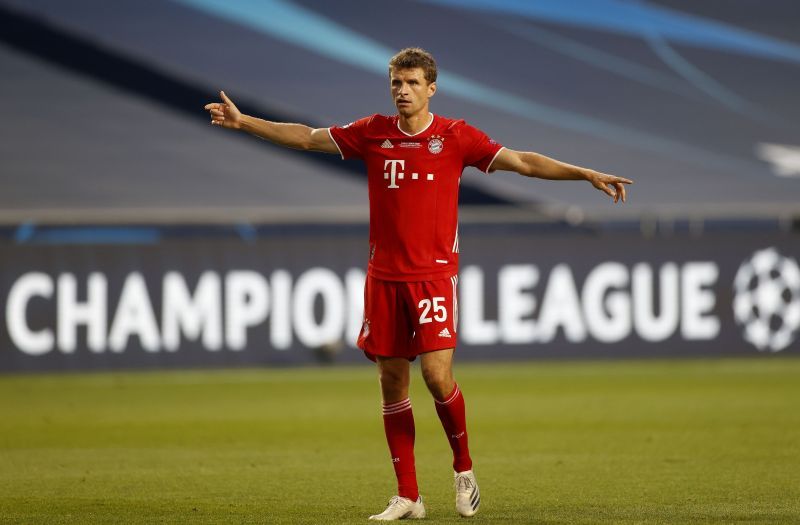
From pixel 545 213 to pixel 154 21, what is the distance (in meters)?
6.37

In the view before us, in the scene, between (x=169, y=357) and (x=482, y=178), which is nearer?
(x=169, y=357)

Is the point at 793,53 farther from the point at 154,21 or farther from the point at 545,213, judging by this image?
the point at 154,21

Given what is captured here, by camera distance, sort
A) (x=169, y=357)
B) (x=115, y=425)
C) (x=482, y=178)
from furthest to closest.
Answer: (x=482, y=178)
(x=169, y=357)
(x=115, y=425)

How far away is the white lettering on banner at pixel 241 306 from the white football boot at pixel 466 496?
10.3 metres

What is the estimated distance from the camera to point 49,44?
66.4 ft

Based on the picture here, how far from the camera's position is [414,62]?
6.63 metres

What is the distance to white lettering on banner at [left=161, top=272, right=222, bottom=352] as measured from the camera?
1667cm

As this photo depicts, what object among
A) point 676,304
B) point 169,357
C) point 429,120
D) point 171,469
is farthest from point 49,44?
point 429,120

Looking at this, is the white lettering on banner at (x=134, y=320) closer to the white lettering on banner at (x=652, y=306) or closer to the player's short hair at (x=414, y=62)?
the white lettering on banner at (x=652, y=306)

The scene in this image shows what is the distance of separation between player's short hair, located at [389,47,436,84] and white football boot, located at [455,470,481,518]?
Answer: 1824 millimetres

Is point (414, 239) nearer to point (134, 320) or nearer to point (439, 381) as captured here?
point (439, 381)

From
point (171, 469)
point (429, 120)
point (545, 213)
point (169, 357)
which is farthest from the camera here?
point (545, 213)

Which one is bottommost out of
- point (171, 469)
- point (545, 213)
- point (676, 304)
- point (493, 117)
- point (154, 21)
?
point (171, 469)

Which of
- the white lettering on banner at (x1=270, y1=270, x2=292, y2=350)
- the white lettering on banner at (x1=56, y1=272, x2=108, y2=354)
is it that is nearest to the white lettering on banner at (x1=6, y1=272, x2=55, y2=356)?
the white lettering on banner at (x1=56, y1=272, x2=108, y2=354)
